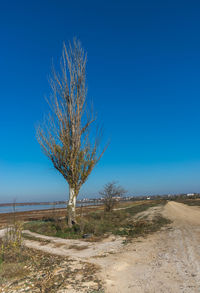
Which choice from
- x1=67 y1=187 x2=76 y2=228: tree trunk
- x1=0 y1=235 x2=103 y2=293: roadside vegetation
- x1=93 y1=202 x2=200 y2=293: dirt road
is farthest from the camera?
x1=67 y1=187 x2=76 y2=228: tree trunk

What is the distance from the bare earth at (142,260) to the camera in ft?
15.1

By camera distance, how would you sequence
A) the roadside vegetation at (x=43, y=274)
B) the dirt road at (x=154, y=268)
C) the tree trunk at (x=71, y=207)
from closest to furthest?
the dirt road at (x=154, y=268), the roadside vegetation at (x=43, y=274), the tree trunk at (x=71, y=207)

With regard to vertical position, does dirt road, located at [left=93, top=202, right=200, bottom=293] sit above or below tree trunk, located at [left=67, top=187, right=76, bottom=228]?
below

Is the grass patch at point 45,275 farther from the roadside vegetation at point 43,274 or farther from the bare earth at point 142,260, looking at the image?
the bare earth at point 142,260

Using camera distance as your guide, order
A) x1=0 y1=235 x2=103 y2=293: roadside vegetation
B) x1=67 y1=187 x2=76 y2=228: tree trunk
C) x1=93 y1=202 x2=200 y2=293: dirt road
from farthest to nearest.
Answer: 1. x1=67 y1=187 x2=76 y2=228: tree trunk
2. x1=0 y1=235 x2=103 y2=293: roadside vegetation
3. x1=93 y1=202 x2=200 y2=293: dirt road

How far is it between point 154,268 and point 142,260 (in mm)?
891

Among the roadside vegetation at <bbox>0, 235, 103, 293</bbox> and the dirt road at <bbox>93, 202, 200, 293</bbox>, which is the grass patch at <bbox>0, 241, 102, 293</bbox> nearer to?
the roadside vegetation at <bbox>0, 235, 103, 293</bbox>

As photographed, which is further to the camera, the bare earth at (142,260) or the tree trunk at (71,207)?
the tree trunk at (71,207)

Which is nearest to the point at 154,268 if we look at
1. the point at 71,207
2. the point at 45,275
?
the point at 45,275

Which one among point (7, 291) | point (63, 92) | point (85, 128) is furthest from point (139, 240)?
point (63, 92)

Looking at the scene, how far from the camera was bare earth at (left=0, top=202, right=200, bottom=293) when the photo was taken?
4.59m

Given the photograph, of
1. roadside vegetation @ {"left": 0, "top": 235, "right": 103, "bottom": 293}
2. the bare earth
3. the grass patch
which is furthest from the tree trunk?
the grass patch

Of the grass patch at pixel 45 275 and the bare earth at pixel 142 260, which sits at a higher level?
the grass patch at pixel 45 275

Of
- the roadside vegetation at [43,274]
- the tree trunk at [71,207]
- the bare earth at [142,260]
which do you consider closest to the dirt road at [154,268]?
the bare earth at [142,260]
